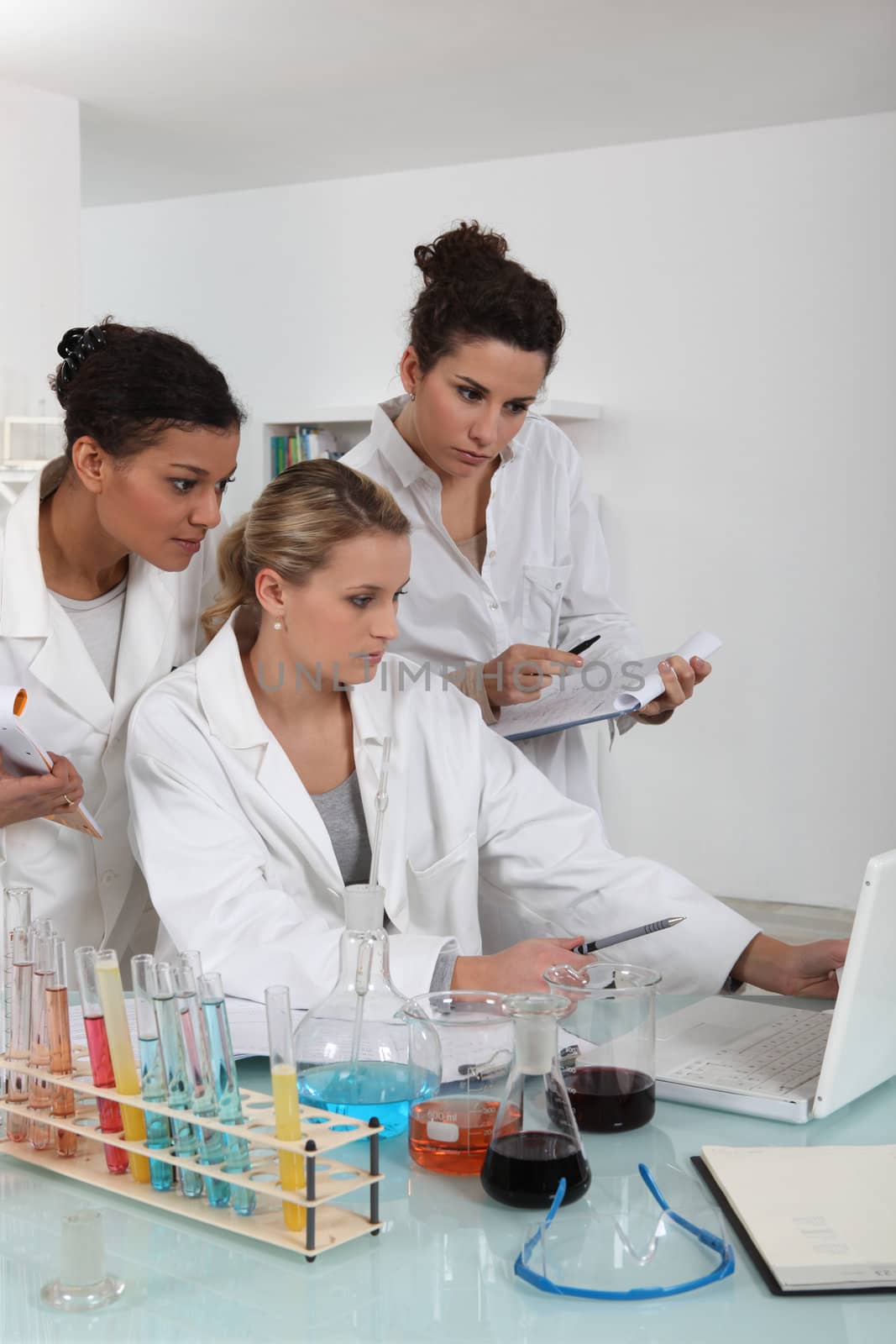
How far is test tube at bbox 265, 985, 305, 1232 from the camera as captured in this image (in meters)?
0.98

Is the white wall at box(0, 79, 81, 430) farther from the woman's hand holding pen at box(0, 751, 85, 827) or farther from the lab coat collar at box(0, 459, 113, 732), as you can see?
the woman's hand holding pen at box(0, 751, 85, 827)

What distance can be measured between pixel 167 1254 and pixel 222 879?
596 mm

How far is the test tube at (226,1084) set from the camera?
1.01m

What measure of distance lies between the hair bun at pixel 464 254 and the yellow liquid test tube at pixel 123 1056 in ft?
4.38

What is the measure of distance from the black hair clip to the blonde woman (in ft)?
1.01

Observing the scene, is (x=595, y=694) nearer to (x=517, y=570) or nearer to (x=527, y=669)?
(x=527, y=669)

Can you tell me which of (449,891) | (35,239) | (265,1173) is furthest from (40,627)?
(35,239)

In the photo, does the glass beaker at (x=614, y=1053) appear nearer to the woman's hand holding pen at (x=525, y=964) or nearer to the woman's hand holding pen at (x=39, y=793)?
the woman's hand holding pen at (x=525, y=964)

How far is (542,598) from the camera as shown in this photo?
2389 millimetres

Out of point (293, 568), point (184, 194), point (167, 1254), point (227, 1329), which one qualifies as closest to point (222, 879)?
point (293, 568)

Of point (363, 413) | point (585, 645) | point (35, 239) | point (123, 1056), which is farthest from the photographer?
point (363, 413)

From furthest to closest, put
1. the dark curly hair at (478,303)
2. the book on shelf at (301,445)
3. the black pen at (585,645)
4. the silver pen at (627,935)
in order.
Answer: the book on shelf at (301,445) → the black pen at (585,645) → the dark curly hair at (478,303) → the silver pen at (627,935)

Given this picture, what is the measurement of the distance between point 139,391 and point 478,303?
0.56m

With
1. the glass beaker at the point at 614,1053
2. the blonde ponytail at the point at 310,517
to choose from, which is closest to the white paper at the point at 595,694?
the blonde ponytail at the point at 310,517
